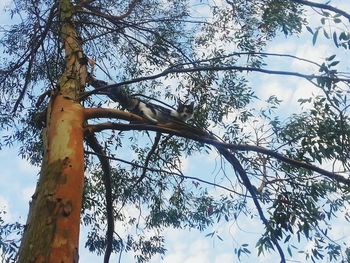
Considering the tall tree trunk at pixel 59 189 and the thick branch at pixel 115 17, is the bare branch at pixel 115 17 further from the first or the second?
the tall tree trunk at pixel 59 189

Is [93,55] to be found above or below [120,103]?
above

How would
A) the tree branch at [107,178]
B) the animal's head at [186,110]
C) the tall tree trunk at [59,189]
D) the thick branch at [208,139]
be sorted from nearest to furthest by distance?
the tall tree trunk at [59,189] → the thick branch at [208,139] → the tree branch at [107,178] → the animal's head at [186,110]

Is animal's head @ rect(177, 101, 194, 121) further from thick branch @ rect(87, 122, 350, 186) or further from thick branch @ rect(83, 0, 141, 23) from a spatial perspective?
thick branch @ rect(87, 122, 350, 186)

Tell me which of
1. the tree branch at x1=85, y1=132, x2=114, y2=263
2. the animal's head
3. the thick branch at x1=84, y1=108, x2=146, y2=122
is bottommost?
the tree branch at x1=85, y1=132, x2=114, y2=263

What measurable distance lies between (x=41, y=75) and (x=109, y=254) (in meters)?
2.71

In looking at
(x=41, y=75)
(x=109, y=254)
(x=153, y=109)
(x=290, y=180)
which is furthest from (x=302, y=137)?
(x=41, y=75)

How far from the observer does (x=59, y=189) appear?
2416 millimetres

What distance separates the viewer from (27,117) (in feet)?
18.7

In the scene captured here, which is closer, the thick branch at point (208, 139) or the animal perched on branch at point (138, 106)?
the thick branch at point (208, 139)

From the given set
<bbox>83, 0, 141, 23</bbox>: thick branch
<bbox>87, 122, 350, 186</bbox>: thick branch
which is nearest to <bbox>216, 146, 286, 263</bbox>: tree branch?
<bbox>87, 122, 350, 186</bbox>: thick branch

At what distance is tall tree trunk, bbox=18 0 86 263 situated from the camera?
2094mm

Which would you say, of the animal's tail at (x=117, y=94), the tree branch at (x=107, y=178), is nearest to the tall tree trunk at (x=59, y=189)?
the tree branch at (x=107, y=178)

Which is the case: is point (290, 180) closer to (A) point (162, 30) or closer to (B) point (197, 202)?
(B) point (197, 202)

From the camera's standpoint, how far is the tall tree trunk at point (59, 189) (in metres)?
2.09
